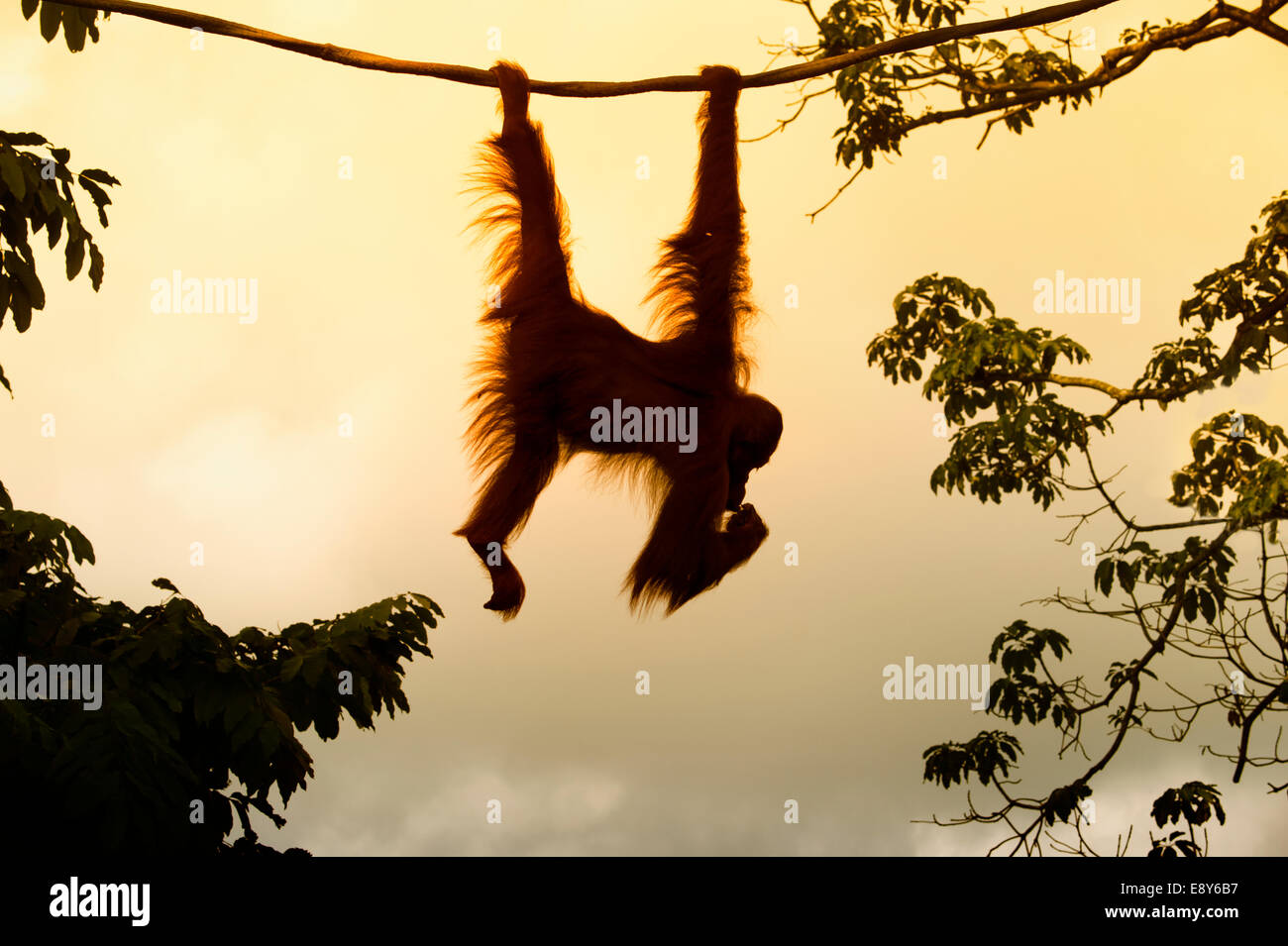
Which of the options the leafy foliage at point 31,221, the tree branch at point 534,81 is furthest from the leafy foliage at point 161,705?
the tree branch at point 534,81

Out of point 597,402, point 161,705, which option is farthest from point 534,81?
point 161,705

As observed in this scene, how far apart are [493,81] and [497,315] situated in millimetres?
671

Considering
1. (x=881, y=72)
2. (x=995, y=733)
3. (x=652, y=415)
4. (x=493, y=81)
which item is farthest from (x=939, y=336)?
(x=493, y=81)

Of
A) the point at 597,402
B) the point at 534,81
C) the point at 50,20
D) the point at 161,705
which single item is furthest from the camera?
the point at 161,705

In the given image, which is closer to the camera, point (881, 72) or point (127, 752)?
point (127, 752)

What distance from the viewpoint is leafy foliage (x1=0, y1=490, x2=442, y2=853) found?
3793 mm

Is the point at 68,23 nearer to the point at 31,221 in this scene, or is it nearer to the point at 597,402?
the point at 31,221

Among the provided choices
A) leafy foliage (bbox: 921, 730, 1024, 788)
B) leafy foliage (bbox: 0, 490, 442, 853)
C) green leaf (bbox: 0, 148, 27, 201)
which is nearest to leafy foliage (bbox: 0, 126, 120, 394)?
green leaf (bbox: 0, 148, 27, 201)

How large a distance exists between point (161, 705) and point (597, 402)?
189 centimetres

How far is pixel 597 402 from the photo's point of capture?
146 inches

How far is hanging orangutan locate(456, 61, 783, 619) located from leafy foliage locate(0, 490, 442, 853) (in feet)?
3.98

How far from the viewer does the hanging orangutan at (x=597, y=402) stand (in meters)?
3.72

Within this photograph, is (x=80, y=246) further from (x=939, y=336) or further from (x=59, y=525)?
(x=939, y=336)

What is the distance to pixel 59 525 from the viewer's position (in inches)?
164
